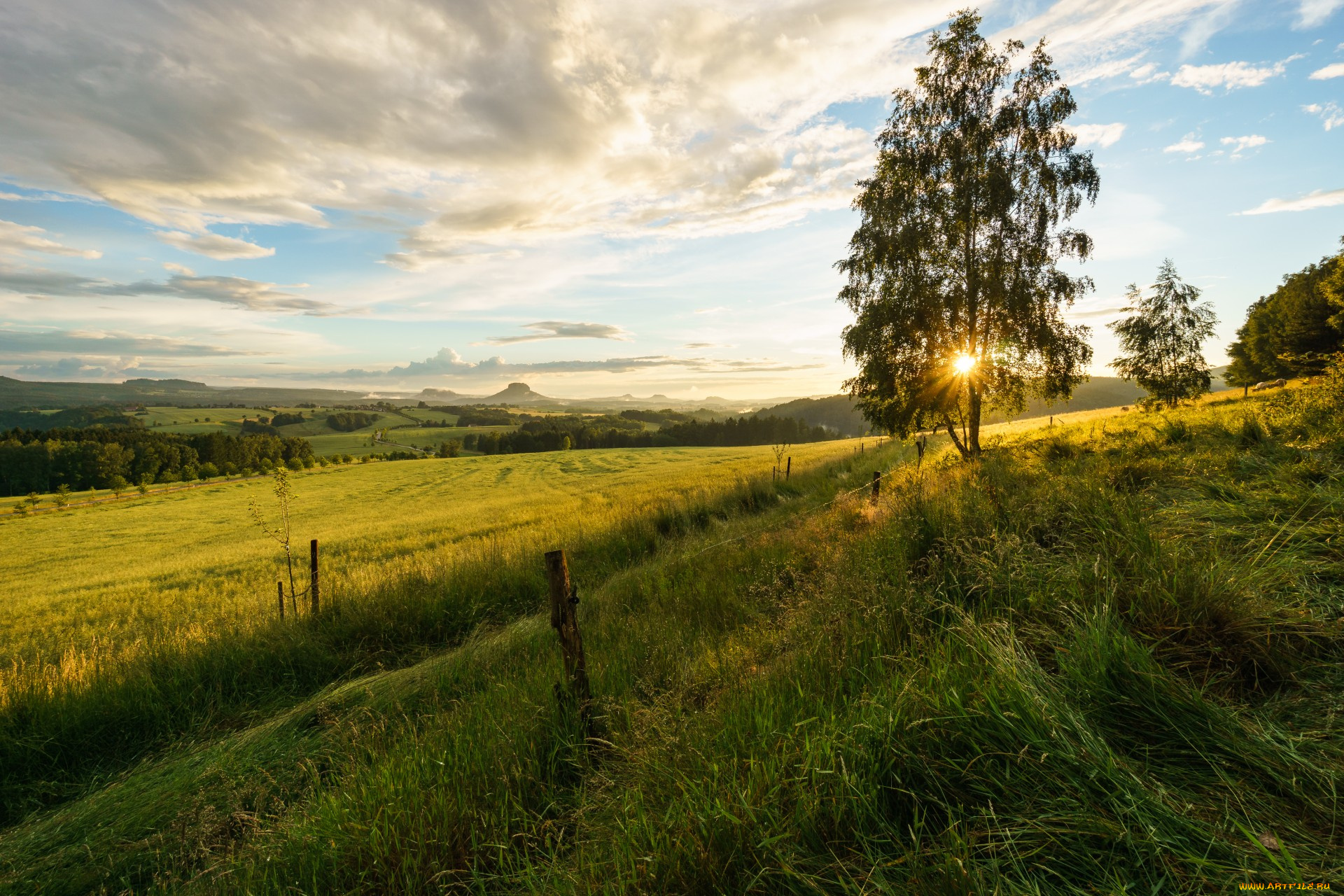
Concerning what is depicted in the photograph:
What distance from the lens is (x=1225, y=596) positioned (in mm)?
2777

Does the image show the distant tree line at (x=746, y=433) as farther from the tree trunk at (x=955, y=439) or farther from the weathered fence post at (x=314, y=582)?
the weathered fence post at (x=314, y=582)

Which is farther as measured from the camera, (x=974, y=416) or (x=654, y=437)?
(x=654, y=437)

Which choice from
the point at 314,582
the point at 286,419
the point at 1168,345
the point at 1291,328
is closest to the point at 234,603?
the point at 314,582

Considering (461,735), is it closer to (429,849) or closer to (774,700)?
(429,849)

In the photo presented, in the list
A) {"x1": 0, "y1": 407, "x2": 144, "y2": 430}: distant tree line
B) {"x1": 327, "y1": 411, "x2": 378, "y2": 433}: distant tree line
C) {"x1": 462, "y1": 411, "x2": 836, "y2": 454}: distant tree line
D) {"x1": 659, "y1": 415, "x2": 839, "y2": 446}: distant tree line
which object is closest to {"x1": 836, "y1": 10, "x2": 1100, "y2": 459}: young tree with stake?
{"x1": 462, "y1": 411, "x2": 836, "y2": 454}: distant tree line

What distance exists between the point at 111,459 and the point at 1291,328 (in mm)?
151923

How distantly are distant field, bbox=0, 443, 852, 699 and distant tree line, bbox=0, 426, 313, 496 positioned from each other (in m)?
29.8

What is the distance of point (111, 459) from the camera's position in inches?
3270

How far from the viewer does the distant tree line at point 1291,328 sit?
115 ft

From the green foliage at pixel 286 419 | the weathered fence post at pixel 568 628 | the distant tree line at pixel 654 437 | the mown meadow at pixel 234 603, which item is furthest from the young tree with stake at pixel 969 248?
the green foliage at pixel 286 419

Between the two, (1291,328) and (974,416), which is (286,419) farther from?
(1291,328)

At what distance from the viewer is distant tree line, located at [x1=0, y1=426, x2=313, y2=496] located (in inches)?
3223

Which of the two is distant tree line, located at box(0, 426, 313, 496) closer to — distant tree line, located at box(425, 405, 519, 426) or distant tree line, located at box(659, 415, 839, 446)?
distant tree line, located at box(425, 405, 519, 426)

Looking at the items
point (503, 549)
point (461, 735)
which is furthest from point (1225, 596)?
point (503, 549)
